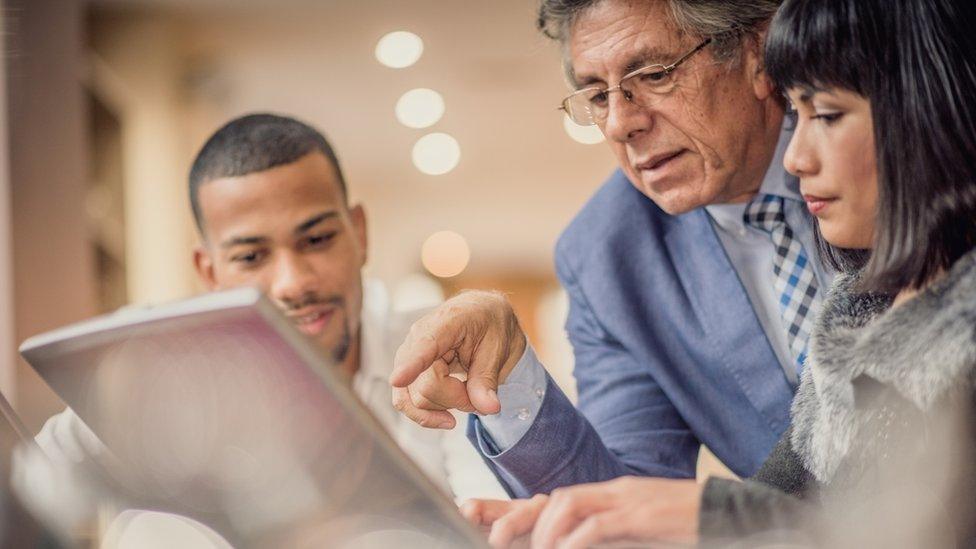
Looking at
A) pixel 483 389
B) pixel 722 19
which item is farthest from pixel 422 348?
pixel 722 19

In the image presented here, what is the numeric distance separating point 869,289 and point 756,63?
61 centimetres

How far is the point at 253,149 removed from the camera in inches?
73.0

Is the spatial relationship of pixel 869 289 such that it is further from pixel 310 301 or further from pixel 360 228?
pixel 360 228

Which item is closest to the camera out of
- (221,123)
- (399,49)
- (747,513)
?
(747,513)

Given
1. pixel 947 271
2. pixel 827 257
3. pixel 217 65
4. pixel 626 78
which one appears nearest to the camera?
pixel 947 271

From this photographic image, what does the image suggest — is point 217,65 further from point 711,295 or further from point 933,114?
point 933,114

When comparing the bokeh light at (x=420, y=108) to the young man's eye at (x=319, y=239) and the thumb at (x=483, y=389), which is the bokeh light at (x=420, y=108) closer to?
the young man's eye at (x=319, y=239)

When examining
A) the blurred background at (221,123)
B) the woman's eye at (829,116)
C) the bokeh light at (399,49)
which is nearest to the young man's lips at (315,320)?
the blurred background at (221,123)

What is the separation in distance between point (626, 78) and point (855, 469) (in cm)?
68

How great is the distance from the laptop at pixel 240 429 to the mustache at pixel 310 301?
922mm

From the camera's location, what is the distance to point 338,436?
0.68 m

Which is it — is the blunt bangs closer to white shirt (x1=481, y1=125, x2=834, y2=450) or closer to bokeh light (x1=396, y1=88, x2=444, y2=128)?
white shirt (x1=481, y1=125, x2=834, y2=450)

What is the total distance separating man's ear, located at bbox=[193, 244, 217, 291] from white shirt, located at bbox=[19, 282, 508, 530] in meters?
0.28

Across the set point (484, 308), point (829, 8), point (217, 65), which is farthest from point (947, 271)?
point (217, 65)
